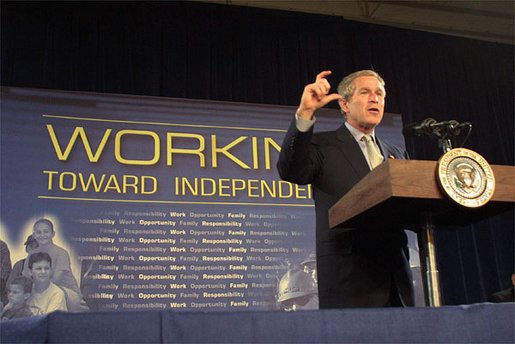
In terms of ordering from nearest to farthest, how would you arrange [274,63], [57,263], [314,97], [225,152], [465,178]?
[465,178]
[314,97]
[57,263]
[225,152]
[274,63]

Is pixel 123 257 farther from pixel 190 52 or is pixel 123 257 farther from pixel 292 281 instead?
pixel 190 52

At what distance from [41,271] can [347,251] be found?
2.51 meters

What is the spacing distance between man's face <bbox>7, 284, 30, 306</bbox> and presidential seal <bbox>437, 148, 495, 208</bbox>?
9.34 feet

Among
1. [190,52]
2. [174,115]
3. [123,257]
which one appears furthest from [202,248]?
[190,52]

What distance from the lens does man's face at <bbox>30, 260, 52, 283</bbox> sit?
3.45 m

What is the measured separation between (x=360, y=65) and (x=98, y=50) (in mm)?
2071

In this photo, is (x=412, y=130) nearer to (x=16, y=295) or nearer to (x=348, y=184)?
(x=348, y=184)

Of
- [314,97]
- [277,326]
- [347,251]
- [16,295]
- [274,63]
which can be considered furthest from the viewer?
[274,63]

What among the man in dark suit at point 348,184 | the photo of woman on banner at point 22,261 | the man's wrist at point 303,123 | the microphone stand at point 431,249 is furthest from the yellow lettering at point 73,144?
the microphone stand at point 431,249

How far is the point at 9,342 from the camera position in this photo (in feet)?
3.07

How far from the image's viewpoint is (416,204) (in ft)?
3.96

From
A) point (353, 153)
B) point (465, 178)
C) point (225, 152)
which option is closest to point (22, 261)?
point (225, 152)

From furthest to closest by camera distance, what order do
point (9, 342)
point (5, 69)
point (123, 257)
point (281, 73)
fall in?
point (281, 73), point (5, 69), point (123, 257), point (9, 342)

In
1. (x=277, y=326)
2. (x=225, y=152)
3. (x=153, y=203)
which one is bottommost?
(x=277, y=326)
